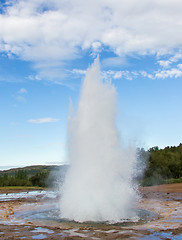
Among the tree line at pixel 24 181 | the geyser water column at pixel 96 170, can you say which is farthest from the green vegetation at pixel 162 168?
the geyser water column at pixel 96 170

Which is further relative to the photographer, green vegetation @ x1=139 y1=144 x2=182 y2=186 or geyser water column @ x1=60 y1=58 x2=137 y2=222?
green vegetation @ x1=139 y1=144 x2=182 y2=186

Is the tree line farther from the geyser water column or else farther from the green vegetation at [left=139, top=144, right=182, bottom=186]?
the geyser water column

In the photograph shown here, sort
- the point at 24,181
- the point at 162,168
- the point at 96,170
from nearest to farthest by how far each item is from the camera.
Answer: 1. the point at 96,170
2. the point at 162,168
3. the point at 24,181

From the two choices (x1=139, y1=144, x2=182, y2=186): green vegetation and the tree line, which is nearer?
(x1=139, y1=144, x2=182, y2=186): green vegetation

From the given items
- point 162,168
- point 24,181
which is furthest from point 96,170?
point 24,181

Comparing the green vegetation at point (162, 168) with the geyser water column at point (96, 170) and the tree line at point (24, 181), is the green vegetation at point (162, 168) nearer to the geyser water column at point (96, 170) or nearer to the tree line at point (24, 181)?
the tree line at point (24, 181)

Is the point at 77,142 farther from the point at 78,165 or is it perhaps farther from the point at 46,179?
the point at 46,179

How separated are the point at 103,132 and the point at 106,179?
338 centimetres

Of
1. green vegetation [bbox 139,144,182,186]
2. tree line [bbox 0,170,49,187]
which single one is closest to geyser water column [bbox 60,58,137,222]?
green vegetation [bbox 139,144,182,186]

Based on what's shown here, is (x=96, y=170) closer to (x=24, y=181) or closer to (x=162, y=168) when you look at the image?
(x=162, y=168)

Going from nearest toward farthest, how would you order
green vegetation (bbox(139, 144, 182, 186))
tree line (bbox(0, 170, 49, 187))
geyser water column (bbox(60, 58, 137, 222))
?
geyser water column (bbox(60, 58, 137, 222)), green vegetation (bbox(139, 144, 182, 186)), tree line (bbox(0, 170, 49, 187))

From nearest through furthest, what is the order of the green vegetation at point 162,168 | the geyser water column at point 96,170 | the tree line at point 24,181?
the geyser water column at point 96,170 → the green vegetation at point 162,168 → the tree line at point 24,181

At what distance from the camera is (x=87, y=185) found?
16.8 metres

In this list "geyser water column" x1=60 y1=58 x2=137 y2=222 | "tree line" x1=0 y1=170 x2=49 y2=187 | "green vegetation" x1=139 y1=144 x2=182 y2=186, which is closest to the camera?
"geyser water column" x1=60 y1=58 x2=137 y2=222
